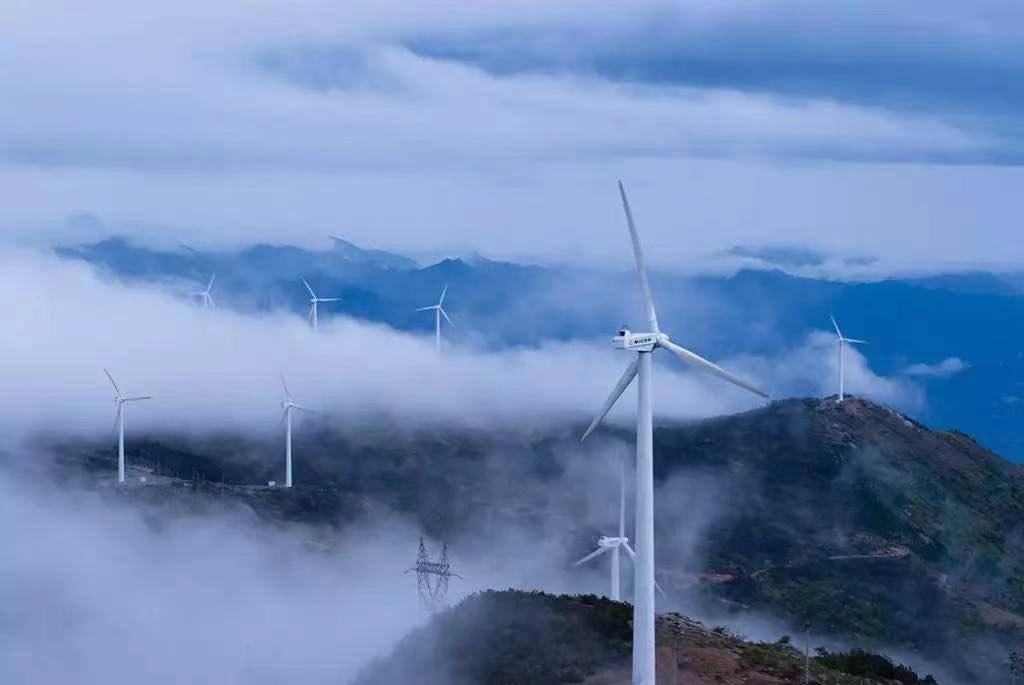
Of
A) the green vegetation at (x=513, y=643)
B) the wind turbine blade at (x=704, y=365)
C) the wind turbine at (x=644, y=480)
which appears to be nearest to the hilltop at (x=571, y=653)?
the green vegetation at (x=513, y=643)

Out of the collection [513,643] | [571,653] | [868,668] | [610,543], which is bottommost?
[868,668]

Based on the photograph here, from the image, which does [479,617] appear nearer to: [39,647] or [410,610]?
[410,610]

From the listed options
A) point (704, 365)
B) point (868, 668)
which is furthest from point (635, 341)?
point (868, 668)

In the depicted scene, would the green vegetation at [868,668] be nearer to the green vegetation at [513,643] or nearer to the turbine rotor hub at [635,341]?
the green vegetation at [513,643]

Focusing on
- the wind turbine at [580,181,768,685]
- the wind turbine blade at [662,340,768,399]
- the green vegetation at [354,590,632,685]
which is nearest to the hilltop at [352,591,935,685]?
the green vegetation at [354,590,632,685]

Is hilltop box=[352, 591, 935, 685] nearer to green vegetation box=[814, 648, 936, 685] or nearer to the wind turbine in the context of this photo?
green vegetation box=[814, 648, 936, 685]

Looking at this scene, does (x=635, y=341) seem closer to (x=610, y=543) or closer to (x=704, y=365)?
(x=704, y=365)

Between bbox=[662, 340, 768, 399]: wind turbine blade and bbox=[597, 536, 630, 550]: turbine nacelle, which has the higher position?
bbox=[662, 340, 768, 399]: wind turbine blade

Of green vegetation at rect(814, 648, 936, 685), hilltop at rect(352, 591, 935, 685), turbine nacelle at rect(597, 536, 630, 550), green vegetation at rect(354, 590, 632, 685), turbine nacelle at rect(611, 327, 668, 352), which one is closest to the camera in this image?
turbine nacelle at rect(611, 327, 668, 352)

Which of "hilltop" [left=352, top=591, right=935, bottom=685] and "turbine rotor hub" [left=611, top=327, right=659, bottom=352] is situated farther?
"hilltop" [left=352, top=591, right=935, bottom=685]

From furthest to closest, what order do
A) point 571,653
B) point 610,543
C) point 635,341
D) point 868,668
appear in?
point 610,543
point 868,668
point 571,653
point 635,341

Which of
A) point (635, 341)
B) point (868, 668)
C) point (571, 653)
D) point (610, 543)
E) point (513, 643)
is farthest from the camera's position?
point (610, 543)
